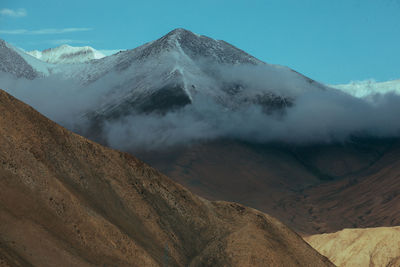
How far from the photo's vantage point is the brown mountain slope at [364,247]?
15100 cm

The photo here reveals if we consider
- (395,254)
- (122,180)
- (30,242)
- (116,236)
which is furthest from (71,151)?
(395,254)

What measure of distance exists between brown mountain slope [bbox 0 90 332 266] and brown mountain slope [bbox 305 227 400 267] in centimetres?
6823

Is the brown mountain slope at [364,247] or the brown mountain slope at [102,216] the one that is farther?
the brown mountain slope at [364,247]

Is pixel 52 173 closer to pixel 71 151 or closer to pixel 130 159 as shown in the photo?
pixel 71 151

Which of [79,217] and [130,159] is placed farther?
[130,159]

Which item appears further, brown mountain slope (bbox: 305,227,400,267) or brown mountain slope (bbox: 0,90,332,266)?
brown mountain slope (bbox: 305,227,400,267)

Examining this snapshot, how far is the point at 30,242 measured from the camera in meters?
59.1

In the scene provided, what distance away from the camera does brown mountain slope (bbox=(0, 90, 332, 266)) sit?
61.8 meters

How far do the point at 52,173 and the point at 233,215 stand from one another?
28344 millimetres

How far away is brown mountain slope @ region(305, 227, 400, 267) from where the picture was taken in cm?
15100

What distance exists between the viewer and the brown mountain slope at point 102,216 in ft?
203

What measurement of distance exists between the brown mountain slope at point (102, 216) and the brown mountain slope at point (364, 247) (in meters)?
68.2

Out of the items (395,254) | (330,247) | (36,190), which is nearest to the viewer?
(36,190)

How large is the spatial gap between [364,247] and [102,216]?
99888 millimetres
